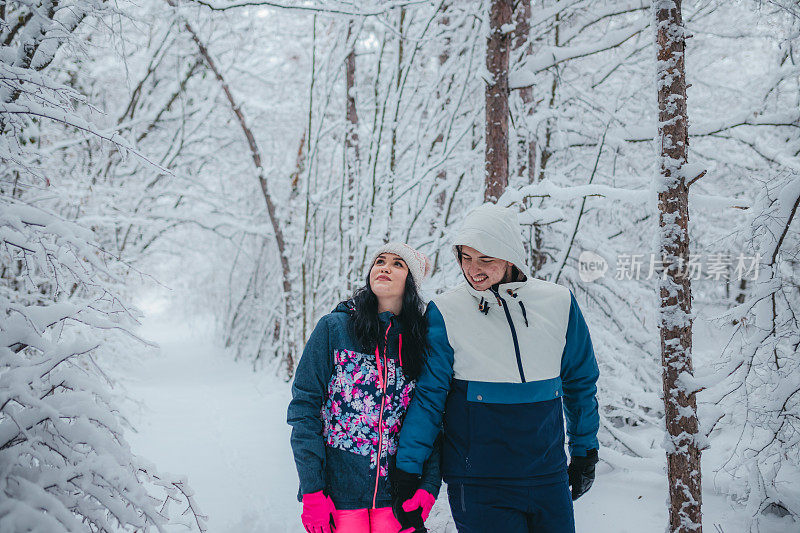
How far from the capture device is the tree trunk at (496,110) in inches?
124

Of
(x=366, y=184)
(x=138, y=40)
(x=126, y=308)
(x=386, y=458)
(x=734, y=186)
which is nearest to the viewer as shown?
(x=386, y=458)

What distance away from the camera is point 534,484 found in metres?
1.65

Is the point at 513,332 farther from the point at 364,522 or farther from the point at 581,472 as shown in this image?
the point at 364,522

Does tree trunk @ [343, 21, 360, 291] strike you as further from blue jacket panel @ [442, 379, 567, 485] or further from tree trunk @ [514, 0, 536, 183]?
blue jacket panel @ [442, 379, 567, 485]

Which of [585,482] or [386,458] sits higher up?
[386,458]

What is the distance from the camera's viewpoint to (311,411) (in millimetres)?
1758

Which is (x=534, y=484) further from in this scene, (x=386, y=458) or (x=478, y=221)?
(x=478, y=221)

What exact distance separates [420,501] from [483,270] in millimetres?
911

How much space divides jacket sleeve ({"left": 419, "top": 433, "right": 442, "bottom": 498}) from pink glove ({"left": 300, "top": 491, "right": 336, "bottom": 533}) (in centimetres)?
37

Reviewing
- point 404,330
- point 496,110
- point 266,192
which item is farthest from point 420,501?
point 266,192

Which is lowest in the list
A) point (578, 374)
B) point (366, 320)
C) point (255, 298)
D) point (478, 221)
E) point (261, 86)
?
point (255, 298)

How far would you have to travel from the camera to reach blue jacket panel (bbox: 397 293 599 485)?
5.45 feet

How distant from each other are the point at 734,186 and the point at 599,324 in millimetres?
4116

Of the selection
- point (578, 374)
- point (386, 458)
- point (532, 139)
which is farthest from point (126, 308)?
point (532, 139)
